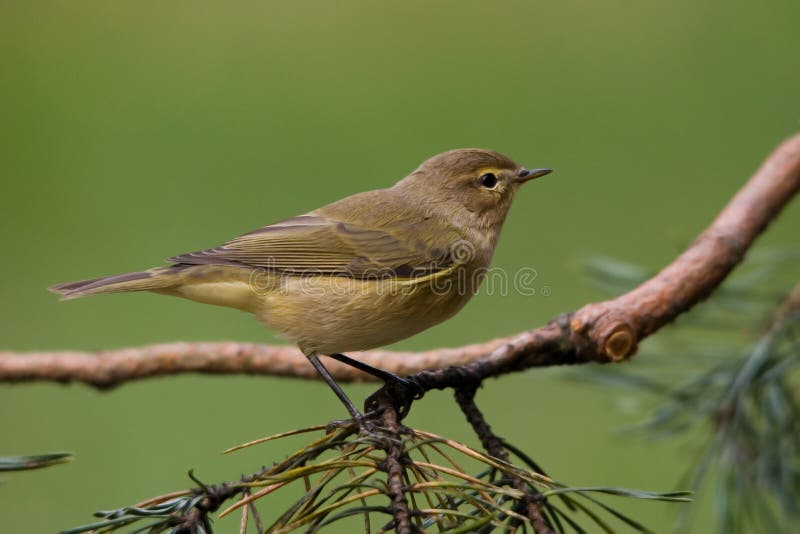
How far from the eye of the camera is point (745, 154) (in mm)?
5316

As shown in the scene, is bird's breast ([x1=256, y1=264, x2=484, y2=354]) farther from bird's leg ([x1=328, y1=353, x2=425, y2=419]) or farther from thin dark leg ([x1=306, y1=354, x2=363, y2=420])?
bird's leg ([x1=328, y1=353, x2=425, y2=419])

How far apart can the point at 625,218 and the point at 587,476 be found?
1594 mm

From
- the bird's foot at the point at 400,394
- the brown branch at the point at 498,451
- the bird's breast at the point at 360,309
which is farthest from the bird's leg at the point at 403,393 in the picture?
the bird's breast at the point at 360,309

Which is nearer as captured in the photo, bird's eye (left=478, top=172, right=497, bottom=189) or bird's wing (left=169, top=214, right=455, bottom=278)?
bird's wing (left=169, top=214, right=455, bottom=278)

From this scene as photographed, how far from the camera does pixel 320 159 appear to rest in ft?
17.4

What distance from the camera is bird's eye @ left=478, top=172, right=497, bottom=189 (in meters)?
3.53

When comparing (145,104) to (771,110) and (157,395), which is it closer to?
(157,395)

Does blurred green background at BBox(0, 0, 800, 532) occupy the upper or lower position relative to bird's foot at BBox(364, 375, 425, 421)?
upper

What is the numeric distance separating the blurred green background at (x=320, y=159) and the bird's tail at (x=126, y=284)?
1226 mm

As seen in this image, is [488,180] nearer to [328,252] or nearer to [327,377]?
[328,252]

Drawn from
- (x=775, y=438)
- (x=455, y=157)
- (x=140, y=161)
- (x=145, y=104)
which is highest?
(x=145, y=104)

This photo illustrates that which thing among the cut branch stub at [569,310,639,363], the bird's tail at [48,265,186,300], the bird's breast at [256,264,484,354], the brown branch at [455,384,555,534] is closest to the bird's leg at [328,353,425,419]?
the brown branch at [455,384,555,534]

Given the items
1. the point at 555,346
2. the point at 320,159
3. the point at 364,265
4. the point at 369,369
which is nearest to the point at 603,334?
the point at 555,346

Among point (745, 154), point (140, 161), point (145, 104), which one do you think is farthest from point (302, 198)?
point (745, 154)
